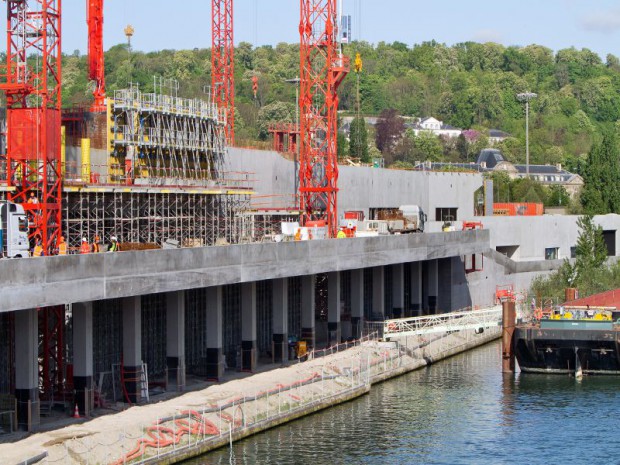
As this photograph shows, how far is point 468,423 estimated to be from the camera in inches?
2601

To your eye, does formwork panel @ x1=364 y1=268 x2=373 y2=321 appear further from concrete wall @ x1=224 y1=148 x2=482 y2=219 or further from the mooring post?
the mooring post

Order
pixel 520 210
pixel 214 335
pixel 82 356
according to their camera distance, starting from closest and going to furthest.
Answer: pixel 82 356 < pixel 214 335 < pixel 520 210

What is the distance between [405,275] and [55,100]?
165 ft

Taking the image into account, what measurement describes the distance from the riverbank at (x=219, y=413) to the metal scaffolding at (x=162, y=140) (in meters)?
18.4

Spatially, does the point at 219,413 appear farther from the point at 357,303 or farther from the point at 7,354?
the point at 357,303

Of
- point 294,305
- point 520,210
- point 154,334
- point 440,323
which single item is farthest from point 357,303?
point 520,210

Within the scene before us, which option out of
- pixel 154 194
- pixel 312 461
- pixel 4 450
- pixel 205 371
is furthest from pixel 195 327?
pixel 4 450

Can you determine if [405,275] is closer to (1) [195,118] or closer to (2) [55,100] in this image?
(1) [195,118]

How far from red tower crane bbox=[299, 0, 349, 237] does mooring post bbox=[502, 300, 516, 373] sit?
2335cm

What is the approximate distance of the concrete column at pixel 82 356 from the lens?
59.2 meters

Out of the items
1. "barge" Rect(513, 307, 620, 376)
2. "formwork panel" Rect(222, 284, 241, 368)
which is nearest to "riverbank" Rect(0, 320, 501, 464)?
"formwork panel" Rect(222, 284, 241, 368)

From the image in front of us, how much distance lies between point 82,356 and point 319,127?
5029cm

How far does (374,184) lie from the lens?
116m

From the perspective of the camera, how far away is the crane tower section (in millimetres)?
64500
